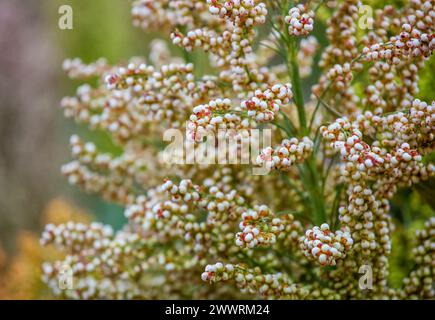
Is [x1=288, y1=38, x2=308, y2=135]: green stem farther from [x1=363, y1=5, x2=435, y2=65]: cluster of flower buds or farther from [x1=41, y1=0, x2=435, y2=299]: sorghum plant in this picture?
[x1=363, y1=5, x2=435, y2=65]: cluster of flower buds

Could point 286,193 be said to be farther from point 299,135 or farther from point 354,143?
point 354,143

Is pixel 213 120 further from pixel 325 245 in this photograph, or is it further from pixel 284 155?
pixel 325 245

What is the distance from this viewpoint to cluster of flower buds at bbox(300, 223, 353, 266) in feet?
2.32

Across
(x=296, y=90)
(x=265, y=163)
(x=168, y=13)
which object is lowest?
(x=265, y=163)

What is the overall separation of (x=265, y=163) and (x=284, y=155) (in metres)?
0.03

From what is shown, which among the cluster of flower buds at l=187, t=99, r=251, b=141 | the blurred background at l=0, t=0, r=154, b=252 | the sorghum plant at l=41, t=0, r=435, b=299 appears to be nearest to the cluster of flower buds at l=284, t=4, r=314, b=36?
the sorghum plant at l=41, t=0, r=435, b=299

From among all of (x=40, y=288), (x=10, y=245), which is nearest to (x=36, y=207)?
(x=10, y=245)

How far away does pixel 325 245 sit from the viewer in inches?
27.9

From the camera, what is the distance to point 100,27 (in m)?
2.15

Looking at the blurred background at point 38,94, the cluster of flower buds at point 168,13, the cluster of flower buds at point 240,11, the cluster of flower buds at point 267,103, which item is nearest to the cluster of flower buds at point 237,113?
the cluster of flower buds at point 267,103

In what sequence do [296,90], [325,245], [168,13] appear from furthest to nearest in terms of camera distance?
[168,13] → [296,90] → [325,245]

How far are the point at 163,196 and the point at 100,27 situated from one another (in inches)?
54.0

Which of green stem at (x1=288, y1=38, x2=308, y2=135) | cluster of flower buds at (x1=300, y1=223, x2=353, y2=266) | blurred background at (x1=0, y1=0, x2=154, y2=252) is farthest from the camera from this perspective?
blurred background at (x1=0, y1=0, x2=154, y2=252)

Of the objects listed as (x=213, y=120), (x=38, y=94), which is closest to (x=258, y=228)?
(x=213, y=120)
